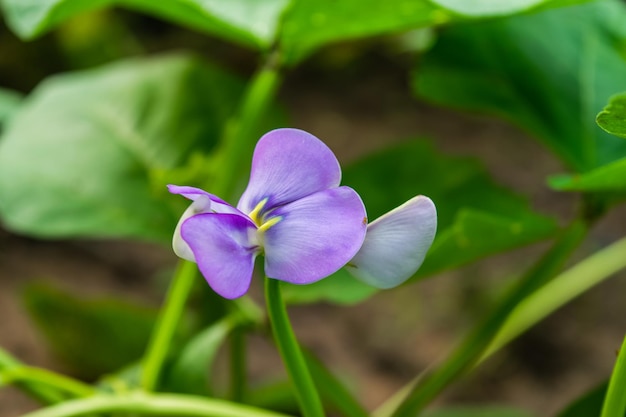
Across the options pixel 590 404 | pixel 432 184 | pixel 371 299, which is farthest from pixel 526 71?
pixel 371 299

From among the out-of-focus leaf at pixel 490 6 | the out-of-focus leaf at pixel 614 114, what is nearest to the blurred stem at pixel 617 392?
the out-of-focus leaf at pixel 614 114

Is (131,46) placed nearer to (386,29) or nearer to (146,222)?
(146,222)

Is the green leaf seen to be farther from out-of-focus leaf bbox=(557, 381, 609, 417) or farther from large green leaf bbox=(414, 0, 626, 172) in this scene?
out-of-focus leaf bbox=(557, 381, 609, 417)

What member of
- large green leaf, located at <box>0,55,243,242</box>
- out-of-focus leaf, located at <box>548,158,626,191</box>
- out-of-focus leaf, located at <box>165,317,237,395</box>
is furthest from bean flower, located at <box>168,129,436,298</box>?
large green leaf, located at <box>0,55,243,242</box>

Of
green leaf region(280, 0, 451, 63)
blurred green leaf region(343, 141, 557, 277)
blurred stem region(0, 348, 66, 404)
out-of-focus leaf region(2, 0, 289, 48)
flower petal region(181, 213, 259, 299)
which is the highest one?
out-of-focus leaf region(2, 0, 289, 48)

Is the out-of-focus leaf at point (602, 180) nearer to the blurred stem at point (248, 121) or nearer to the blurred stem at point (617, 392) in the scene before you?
the blurred stem at point (617, 392)

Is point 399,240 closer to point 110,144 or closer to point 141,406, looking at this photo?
point 141,406

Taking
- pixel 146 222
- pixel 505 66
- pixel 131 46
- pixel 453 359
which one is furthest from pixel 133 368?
pixel 131 46
